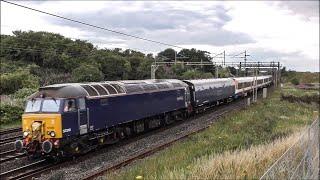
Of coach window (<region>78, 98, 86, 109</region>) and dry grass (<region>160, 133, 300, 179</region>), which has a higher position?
coach window (<region>78, 98, 86, 109</region>)

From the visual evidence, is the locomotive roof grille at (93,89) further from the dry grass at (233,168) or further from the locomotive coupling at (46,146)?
the dry grass at (233,168)

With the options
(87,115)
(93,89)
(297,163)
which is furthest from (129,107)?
(297,163)

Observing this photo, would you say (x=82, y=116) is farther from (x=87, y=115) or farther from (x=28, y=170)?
(x=28, y=170)

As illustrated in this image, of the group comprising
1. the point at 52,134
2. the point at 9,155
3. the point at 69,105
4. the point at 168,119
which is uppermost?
the point at 69,105

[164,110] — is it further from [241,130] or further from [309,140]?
[309,140]

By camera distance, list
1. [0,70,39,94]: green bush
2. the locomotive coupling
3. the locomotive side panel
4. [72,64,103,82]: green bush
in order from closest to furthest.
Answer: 1. the locomotive coupling
2. the locomotive side panel
3. [72,64,103,82]: green bush
4. [0,70,39,94]: green bush

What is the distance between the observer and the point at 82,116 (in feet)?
63.6

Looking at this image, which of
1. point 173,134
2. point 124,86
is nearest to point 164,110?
point 173,134

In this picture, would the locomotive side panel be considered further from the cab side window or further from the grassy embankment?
the grassy embankment

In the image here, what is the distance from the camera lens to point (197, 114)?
123 ft

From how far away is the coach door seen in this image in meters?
19.2

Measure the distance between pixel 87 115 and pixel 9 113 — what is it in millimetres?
15961

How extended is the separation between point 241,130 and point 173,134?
4.01 metres

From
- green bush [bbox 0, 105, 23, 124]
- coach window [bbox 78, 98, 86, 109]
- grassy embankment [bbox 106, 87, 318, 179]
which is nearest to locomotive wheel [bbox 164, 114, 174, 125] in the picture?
grassy embankment [bbox 106, 87, 318, 179]
